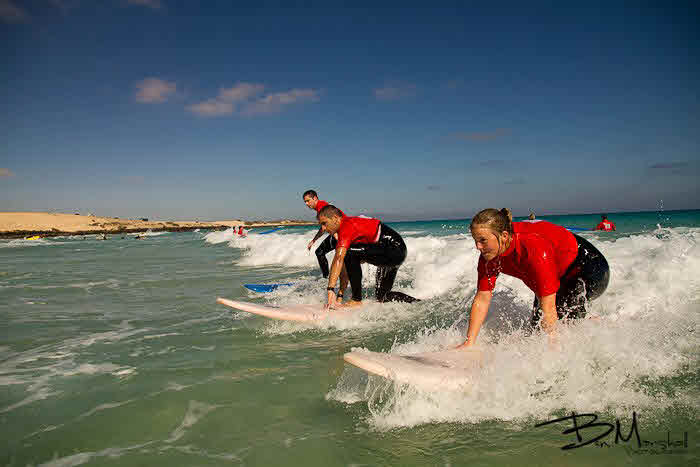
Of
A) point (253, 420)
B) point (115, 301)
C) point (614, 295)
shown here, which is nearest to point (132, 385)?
point (253, 420)

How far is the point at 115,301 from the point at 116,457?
6069 millimetres

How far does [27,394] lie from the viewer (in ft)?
11.7

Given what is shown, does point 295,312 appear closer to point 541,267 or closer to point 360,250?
point 360,250

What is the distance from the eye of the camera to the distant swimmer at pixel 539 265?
3.06 meters

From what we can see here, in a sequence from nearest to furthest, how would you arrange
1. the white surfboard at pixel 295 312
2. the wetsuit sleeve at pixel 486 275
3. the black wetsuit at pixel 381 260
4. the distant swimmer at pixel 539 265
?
the distant swimmer at pixel 539 265 → the wetsuit sleeve at pixel 486 275 → the white surfboard at pixel 295 312 → the black wetsuit at pixel 381 260

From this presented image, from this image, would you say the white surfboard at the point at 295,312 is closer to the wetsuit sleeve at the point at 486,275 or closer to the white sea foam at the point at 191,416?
the white sea foam at the point at 191,416

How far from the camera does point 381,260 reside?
21.0 ft

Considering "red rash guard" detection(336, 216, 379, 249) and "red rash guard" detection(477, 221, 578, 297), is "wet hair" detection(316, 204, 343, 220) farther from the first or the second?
"red rash guard" detection(477, 221, 578, 297)

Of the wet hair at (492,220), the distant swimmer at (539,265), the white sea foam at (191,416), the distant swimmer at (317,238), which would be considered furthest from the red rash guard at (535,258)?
the distant swimmer at (317,238)

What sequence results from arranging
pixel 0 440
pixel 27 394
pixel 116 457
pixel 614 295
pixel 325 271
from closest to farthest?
pixel 116 457 < pixel 0 440 < pixel 27 394 < pixel 614 295 < pixel 325 271

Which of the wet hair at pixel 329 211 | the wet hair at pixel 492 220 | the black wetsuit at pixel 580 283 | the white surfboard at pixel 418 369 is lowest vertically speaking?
the white surfboard at pixel 418 369

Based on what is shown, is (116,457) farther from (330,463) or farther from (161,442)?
(330,463)

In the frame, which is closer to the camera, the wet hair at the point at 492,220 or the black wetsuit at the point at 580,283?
the wet hair at the point at 492,220

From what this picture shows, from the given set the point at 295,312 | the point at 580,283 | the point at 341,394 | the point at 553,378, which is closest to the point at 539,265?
the point at 553,378
